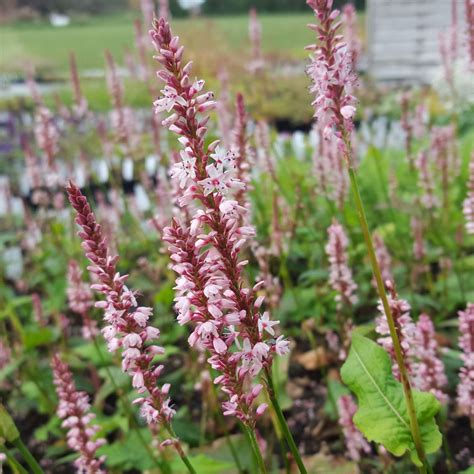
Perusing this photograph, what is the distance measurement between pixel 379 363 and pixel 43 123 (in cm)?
246

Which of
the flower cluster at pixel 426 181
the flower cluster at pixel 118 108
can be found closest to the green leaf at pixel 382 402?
the flower cluster at pixel 426 181

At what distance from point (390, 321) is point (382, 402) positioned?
0.38m

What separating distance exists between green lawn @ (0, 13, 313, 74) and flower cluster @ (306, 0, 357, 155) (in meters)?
15.1

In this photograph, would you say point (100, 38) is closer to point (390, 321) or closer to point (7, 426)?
point (7, 426)

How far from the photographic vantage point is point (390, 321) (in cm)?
A: 143

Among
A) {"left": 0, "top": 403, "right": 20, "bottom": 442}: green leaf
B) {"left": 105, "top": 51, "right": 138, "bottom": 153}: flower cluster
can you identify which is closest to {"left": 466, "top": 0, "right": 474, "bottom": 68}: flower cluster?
{"left": 105, "top": 51, "right": 138, "bottom": 153}: flower cluster

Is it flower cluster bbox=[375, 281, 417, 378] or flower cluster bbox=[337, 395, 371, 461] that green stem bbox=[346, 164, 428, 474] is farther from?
flower cluster bbox=[337, 395, 371, 461]

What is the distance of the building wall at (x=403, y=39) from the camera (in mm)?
13625

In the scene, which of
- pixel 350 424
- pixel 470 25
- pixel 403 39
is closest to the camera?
pixel 350 424

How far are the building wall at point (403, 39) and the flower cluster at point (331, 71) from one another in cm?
1307

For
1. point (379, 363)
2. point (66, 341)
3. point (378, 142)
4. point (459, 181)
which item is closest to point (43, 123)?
point (66, 341)

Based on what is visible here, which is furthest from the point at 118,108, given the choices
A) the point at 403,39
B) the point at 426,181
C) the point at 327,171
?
the point at 403,39

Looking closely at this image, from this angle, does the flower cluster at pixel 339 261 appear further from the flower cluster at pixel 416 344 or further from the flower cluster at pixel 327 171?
the flower cluster at pixel 327 171

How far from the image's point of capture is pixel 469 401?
6.57 ft
